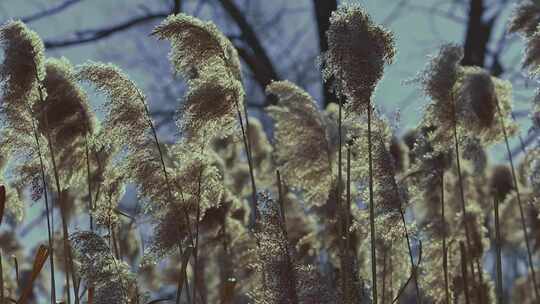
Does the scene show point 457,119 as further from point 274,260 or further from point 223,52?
point 274,260

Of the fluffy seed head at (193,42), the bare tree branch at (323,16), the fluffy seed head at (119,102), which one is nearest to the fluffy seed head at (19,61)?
the fluffy seed head at (119,102)

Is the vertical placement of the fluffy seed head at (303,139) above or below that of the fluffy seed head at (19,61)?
above

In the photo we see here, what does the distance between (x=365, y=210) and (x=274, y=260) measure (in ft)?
3.95

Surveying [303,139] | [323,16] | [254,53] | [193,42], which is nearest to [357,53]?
[193,42]

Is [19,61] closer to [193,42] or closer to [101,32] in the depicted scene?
[193,42]

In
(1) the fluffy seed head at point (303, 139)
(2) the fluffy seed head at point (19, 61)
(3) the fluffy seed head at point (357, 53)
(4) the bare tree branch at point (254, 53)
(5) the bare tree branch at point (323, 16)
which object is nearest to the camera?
(3) the fluffy seed head at point (357, 53)

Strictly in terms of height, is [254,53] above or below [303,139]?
above

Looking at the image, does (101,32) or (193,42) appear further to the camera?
(101,32)

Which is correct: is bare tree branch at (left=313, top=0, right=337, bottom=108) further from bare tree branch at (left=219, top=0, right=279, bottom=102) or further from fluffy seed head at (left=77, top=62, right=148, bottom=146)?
fluffy seed head at (left=77, top=62, right=148, bottom=146)

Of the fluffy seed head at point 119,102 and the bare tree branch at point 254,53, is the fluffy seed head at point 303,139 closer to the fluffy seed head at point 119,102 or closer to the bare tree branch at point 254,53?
→ the fluffy seed head at point 119,102

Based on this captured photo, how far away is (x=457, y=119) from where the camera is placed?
130 inches

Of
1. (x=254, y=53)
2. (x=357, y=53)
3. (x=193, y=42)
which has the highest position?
(x=254, y=53)

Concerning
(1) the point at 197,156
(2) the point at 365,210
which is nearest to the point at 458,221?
(2) the point at 365,210

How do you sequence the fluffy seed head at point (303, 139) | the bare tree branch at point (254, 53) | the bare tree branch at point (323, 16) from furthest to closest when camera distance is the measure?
the bare tree branch at point (254, 53), the bare tree branch at point (323, 16), the fluffy seed head at point (303, 139)
